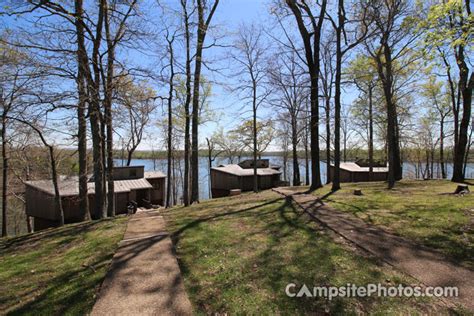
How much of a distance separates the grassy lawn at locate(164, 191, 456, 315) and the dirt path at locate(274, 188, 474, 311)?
297mm

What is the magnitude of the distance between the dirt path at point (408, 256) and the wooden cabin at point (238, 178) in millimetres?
20090

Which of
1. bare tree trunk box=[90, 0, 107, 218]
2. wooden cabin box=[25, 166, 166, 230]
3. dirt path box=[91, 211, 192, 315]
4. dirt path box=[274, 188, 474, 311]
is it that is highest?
bare tree trunk box=[90, 0, 107, 218]

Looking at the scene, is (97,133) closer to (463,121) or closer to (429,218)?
(429,218)

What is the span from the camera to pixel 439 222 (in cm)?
558

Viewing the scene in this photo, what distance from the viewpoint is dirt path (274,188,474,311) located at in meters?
3.22

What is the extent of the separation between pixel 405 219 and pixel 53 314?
23.7 ft

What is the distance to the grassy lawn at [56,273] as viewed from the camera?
10.6 ft

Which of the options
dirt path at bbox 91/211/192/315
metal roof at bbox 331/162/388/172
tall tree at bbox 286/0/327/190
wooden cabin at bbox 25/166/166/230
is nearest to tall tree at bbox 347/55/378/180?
tall tree at bbox 286/0/327/190

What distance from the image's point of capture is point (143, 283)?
3602mm

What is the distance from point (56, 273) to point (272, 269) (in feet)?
12.5

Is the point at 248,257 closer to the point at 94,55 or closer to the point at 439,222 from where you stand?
the point at 439,222

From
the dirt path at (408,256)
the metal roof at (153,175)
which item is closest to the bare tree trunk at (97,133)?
the dirt path at (408,256)

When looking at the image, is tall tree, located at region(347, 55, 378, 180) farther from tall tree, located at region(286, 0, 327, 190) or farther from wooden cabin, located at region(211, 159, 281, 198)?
wooden cabin, located at region(211, 159, 281, 198)

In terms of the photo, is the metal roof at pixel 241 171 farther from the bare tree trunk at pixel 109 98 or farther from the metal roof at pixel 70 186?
the bare tree trunk at pixel 109 98
